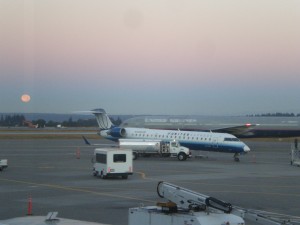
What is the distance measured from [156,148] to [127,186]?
70.3 ft

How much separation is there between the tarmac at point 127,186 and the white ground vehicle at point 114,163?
1.91 ft

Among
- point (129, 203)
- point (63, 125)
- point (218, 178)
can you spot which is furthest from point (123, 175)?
point (63, 125)

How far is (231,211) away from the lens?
510 inches

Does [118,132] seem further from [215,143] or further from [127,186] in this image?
[127,186]

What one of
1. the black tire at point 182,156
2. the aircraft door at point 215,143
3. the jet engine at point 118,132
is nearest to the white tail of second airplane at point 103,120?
the jet engine at point 118,132

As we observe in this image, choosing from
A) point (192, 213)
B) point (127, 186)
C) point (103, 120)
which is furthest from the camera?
point (103, 120)

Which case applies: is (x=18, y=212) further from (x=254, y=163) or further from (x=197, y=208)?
(x=254, y=163)

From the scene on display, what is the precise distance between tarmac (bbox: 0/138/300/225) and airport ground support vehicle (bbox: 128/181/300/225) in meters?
6.43

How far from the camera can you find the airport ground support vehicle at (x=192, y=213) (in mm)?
12422

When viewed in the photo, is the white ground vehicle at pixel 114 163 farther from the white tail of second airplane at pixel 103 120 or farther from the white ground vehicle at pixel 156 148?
the white tail of second airplane at pixel 103 120

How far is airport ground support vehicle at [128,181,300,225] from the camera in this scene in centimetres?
1242

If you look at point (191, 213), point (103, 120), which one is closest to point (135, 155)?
point (103, 120)

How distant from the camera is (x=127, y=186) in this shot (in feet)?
102

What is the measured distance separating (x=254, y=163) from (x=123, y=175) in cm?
1697
